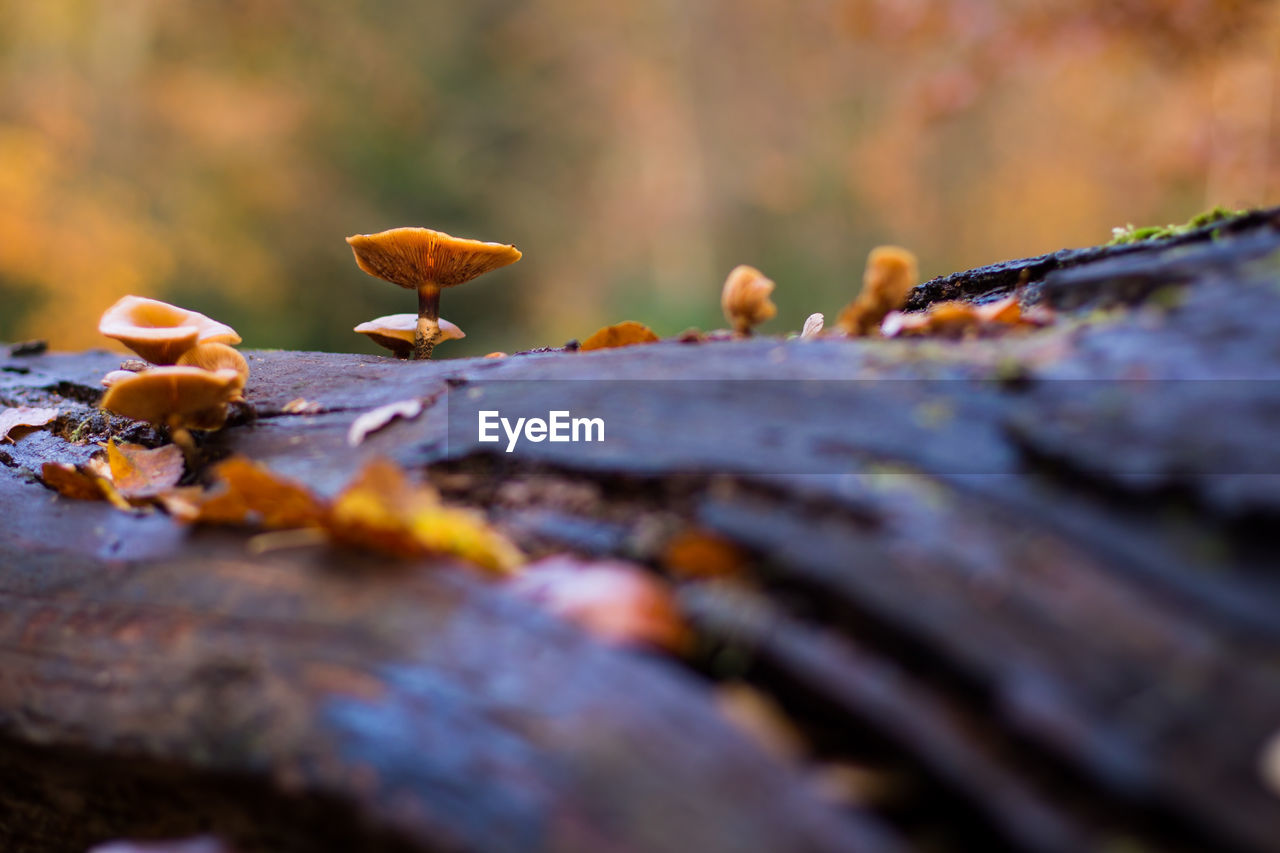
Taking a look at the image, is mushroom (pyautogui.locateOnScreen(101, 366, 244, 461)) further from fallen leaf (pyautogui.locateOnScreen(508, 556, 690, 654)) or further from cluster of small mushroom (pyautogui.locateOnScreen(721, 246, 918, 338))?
cluster of small mushroom (pyautogui.locateOnScreen(721, 246, 918, 338))

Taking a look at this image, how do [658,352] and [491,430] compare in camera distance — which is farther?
[658,352]

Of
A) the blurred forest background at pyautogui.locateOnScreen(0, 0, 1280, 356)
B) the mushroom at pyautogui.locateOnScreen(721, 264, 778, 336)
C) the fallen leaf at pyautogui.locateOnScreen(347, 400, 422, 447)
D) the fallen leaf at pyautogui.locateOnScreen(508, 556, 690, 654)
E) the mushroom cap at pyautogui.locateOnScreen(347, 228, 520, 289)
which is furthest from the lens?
the blurred forest background at pyautogui.locateOnScreen(0, 0, 1280, 356)

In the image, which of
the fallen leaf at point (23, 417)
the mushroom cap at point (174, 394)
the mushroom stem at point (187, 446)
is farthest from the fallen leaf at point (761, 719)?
the fallen leaf at point (23, 417)

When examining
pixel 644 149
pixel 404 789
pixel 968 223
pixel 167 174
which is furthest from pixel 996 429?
pixel 968 223

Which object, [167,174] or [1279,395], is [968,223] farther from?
[1279,395]

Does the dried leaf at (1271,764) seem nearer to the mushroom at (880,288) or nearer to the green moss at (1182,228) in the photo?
the mushroom at (880,288)

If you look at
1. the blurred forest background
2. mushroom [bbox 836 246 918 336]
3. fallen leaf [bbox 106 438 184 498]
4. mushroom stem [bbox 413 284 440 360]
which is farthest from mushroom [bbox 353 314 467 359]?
the blurred forest background

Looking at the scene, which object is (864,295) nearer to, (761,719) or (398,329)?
(761,719)
